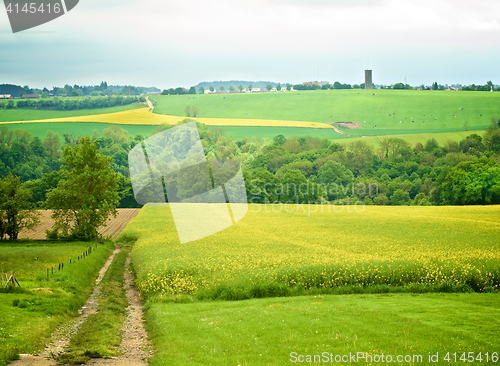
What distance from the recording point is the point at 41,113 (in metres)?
176

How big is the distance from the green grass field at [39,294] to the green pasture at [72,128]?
12370cm

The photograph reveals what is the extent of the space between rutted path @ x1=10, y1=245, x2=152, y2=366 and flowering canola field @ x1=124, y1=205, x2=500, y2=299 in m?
2.90

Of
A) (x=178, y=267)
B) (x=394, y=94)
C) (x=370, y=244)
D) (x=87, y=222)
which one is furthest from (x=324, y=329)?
(x=394, y=94)

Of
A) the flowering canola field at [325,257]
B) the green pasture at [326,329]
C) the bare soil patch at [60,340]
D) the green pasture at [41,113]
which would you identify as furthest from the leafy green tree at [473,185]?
the green pasture at [41,113]

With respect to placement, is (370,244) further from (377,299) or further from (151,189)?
(151,189)

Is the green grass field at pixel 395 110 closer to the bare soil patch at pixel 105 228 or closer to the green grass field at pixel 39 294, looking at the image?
the bare soil patch at pixel 105 228

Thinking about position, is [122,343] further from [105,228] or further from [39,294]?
[105,228]

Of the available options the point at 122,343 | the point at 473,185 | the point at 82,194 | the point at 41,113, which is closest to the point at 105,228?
the point at 82,194

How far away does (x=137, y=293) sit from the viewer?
25.8 meters

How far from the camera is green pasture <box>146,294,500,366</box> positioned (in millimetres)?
12688

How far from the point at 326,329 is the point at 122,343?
8103 millimetres

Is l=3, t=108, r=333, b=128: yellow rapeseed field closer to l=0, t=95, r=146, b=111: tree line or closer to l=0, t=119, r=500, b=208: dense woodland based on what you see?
l=0, t=95, r=146, b=111: tree line

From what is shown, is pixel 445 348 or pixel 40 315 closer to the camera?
pixel 445 348

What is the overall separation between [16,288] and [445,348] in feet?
66.4
